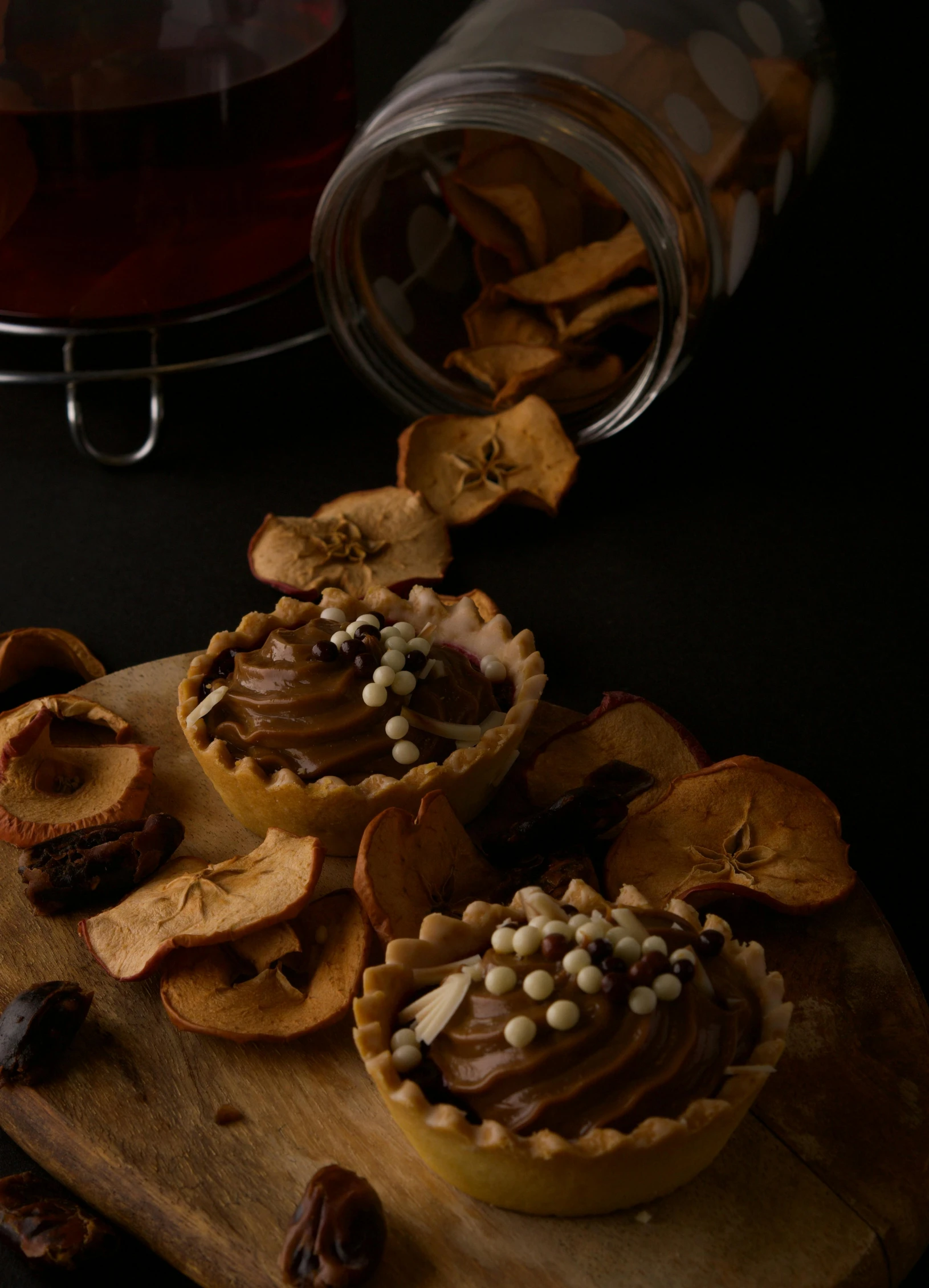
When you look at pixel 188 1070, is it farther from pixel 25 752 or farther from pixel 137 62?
pixel 137 62

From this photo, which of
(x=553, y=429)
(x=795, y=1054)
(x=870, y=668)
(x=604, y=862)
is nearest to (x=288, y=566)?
(x=553, y=429)

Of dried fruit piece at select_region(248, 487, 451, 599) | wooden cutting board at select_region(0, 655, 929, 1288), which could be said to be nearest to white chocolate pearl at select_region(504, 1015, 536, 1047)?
wooden cutting board at select_region(0, 655, 929, 1288)

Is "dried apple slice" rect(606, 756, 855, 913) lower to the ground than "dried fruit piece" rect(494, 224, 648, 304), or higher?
lower

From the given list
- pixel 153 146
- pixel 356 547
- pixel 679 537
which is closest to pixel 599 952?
pixel 356 547

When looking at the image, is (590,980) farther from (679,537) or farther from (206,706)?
(679,537)

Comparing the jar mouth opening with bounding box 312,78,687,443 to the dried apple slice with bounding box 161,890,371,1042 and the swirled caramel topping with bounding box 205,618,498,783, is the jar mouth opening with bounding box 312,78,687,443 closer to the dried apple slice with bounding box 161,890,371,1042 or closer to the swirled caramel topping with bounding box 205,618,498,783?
the swirled caramel topping with bounding box 205,618,498,783

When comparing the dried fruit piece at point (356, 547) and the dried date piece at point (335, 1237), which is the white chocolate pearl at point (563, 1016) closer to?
the dried date piece at point (335, 1237)
